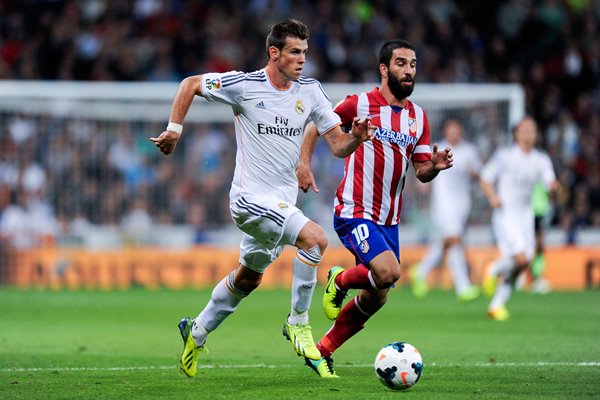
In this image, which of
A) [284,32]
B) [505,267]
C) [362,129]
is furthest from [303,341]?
[505,267]

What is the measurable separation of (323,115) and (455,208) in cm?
933

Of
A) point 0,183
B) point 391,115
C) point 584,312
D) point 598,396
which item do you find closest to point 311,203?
point 0,183

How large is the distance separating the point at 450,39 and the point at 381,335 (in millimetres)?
14316

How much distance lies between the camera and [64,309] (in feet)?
52.5

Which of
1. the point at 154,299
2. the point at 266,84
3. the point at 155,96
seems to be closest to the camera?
the point at 266,84

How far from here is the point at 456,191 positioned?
17750mm

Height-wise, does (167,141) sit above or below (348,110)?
below

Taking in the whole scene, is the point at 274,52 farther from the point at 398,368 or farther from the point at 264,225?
the point at 398,368

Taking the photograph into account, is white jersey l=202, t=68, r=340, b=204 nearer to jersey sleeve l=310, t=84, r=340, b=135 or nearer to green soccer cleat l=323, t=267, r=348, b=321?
jersey sleeve l=310, t=84, r=340, b=135

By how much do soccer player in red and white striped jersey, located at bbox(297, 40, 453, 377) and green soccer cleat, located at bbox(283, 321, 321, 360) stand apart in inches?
9.9

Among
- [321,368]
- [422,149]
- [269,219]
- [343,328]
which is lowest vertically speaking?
[321,368]

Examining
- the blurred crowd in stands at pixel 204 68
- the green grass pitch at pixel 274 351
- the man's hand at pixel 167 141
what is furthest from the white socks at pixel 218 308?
the blurred crowd in stands at pixel 204 68

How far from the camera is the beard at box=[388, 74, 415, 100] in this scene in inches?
348

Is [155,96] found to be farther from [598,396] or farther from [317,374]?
[598,396]
